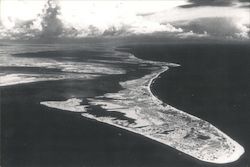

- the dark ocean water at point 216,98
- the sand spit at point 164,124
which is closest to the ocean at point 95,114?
the dark ocean water at point 216,98

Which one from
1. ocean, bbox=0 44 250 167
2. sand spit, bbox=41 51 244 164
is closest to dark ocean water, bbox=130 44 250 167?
ocean, bbox=0 44 250 167

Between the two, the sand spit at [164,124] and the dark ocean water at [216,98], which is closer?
the sand spit at [164,124]

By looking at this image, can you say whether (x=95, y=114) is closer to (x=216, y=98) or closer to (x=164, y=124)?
(x=164, y=124)

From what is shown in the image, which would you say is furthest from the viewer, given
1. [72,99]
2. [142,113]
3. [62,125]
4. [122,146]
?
[72,99]

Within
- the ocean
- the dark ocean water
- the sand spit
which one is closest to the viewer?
the ocean

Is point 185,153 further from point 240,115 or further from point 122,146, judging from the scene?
point 240,115

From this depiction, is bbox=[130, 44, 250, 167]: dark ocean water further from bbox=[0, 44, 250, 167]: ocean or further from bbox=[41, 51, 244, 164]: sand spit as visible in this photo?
bbox=[41, 51, 244, 164]: sand spit

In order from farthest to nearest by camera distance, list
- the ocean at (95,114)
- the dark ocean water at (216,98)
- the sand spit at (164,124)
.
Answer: the dark ocean water at (216,98), the sand spit at (164,124), the ocean at (95,114)

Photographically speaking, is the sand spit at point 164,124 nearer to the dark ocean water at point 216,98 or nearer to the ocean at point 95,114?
the ocean at point 95,114

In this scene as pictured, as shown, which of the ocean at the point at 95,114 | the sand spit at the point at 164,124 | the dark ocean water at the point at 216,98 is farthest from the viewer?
the dark ocean water at the point at 216,98

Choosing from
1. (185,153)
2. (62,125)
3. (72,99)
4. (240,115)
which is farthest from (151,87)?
(185,153)

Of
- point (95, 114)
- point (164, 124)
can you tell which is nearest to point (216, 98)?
point (164, 124)
